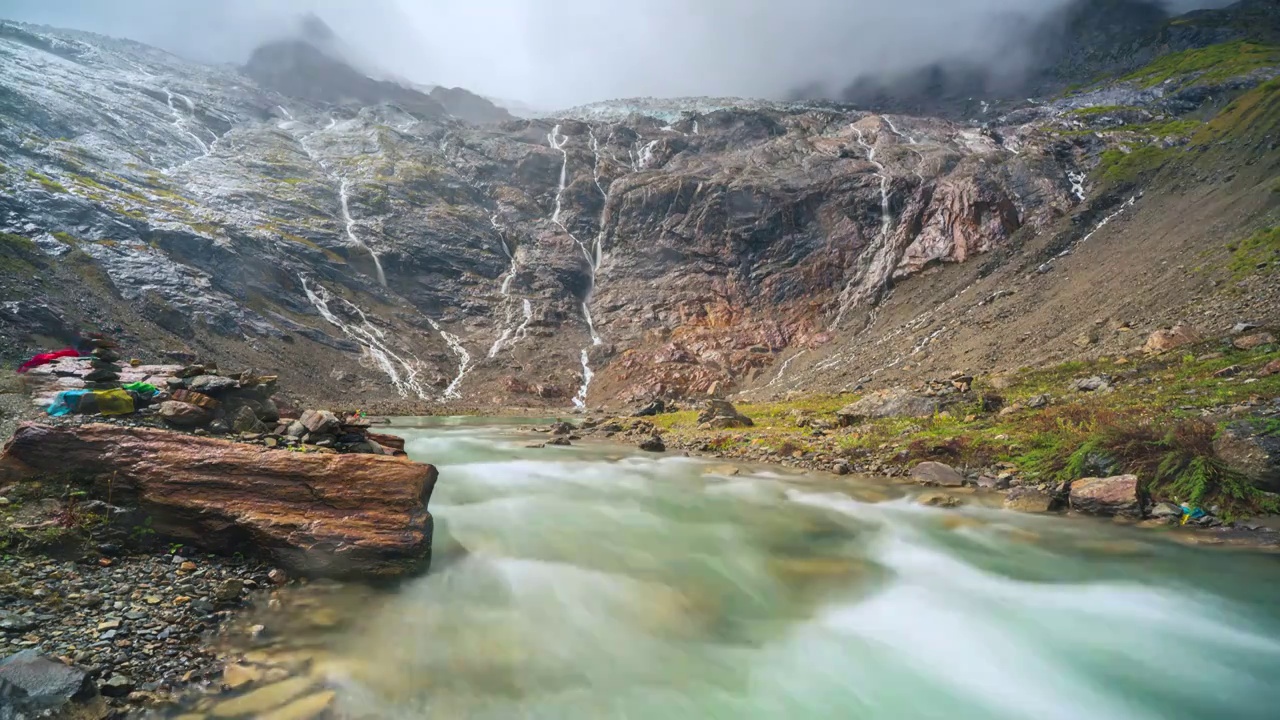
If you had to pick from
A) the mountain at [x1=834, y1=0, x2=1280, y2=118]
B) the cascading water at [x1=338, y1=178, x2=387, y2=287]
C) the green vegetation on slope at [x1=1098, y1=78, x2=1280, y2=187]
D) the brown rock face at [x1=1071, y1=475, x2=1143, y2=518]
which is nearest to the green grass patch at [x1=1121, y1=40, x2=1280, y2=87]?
the mountain at [x1=834, y1=0, x2=1280, y2=118]

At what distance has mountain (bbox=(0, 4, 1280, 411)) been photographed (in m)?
43.3

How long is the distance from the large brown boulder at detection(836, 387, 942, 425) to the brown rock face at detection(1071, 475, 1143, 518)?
26.0 feet

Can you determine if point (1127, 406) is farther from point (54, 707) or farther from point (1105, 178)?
point (1105, 178)

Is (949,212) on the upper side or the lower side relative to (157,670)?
upper

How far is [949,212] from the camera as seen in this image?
235 feet

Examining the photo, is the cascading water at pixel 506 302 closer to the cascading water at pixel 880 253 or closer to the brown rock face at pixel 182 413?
the cascading water at pixel 880 253

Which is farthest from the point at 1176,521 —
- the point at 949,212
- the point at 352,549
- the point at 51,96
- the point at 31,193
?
the point at 51,96

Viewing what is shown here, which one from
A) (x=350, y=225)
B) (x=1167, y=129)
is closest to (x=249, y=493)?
(x=350, y=225)

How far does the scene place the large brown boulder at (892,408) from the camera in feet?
64.0

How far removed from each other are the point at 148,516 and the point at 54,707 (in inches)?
158

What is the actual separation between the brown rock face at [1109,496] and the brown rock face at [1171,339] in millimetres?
11180

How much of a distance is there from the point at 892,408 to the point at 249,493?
20.9 meters

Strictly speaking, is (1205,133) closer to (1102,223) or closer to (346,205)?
(1102,223)

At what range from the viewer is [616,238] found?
97750 millimetres
